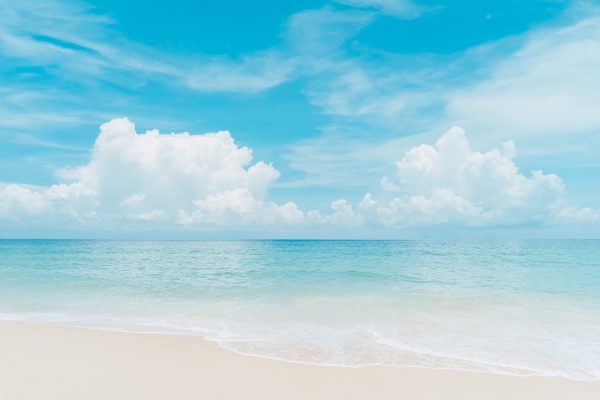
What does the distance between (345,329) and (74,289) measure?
16.1 meters

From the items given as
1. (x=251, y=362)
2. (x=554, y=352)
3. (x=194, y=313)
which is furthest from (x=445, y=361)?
(x=194, y=313)

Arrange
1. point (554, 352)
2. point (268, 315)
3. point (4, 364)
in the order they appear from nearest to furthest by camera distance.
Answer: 1. point (4, 364)
2. point (554, 352)
3. point (268, 315)

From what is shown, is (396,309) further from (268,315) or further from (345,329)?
(268,315)

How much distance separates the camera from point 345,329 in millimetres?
11828

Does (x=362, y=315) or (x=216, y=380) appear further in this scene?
(x=362, y=315)

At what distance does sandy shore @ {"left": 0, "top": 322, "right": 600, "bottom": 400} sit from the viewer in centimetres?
692

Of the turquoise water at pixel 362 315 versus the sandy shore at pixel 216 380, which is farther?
the turquoise water at pixel 362 315

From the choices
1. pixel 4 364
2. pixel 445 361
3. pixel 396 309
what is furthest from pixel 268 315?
pixel 4 364

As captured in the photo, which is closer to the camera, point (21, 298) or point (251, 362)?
point (251, 362)

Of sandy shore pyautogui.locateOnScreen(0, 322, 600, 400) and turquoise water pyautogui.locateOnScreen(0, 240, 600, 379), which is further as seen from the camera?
turquoise water pyautogui.locateOnScreen(0, 240, 600, 379)

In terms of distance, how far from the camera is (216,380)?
295 inches

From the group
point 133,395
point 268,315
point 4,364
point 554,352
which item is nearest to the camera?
point 133,395

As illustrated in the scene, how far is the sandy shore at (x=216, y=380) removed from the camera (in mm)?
6922

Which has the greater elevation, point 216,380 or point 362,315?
point 216,380
